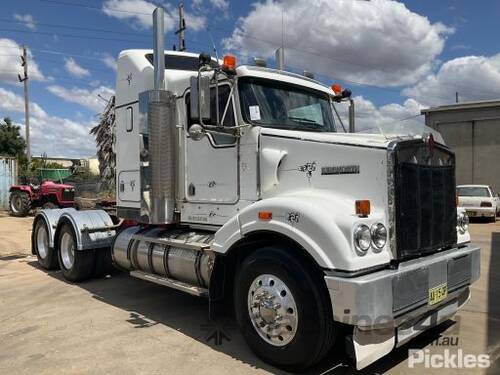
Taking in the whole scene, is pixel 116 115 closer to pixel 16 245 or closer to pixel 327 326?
pixel 327 326

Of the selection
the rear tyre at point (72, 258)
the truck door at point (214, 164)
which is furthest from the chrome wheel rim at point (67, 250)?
the truck door at point (214, 164)

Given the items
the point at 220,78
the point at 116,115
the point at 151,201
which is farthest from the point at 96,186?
the point at 220,78

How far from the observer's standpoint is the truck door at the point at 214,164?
17.6ft

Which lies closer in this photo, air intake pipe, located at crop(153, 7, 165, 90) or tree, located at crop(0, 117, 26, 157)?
air intake pipe, located at crop(153, 7, 165, 90)

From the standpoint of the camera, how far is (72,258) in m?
8.30

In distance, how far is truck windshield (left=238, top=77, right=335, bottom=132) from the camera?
527 centimetres

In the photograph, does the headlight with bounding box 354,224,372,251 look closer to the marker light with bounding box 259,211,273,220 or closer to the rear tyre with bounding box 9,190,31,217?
the marker light with bounding box 259,211,273,220

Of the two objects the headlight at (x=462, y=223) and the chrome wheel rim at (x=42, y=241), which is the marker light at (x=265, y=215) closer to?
the headlight at (x=462, y=223)

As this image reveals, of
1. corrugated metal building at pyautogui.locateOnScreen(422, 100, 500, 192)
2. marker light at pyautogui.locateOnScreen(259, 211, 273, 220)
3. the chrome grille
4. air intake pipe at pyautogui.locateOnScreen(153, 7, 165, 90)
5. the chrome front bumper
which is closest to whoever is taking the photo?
A: the chrome front bumper

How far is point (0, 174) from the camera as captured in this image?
2534cm

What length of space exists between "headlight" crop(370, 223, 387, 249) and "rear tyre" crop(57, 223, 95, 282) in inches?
212

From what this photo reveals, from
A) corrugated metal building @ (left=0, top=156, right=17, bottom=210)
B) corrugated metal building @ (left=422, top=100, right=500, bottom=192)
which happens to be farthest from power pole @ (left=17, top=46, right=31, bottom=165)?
corrugated metal building @ (left=422, top=100, right=500, bottom=192)

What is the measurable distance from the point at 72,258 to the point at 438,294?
614cm

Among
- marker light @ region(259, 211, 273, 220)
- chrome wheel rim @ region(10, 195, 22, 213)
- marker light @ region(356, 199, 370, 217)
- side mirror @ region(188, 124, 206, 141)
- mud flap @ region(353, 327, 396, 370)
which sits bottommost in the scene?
mud flap @ region(353, 327, 396, 370)
